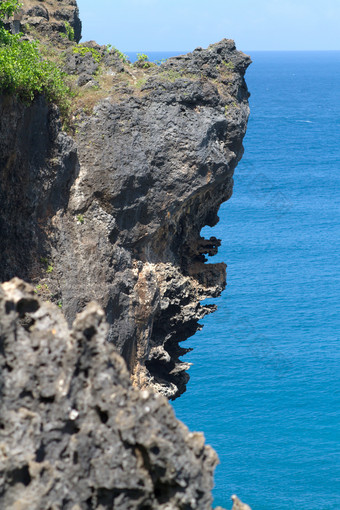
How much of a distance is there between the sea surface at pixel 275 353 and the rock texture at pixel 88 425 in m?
27.3

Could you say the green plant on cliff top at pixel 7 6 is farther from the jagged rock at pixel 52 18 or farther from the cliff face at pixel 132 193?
the jagged rock at pixel 52 18

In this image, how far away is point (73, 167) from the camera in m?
21.0

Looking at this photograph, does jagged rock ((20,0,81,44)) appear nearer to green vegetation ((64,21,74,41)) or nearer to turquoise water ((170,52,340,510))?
green vegetation ((64,21,74,41))

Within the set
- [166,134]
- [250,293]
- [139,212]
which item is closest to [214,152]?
[166,134]

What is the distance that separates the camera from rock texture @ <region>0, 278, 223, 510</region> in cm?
963

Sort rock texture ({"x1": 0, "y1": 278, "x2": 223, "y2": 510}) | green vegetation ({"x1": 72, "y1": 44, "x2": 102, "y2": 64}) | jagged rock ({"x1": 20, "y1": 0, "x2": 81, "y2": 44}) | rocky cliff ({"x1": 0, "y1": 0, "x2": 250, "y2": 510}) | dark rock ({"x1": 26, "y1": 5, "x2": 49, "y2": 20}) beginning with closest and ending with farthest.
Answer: rock texture ({"x1": 0, "y1": 278, "x2": 223, "y2": 510}), rocky cliff ({"x1": 0, "y1": 0, "x2": 250, "y2": 510}), green vegetation ({"x1": 72, "y1": 44, "x2": 102, "y2": 64}), jagged rock ({"x1": 20, "y1": 0, "x2": 81, "y2": 44}), dark rock ({"x1": 26, "y1": 5, "x2": 49, "y2": 20})

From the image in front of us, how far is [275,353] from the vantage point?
50.7 m

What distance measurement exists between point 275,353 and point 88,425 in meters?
42.0

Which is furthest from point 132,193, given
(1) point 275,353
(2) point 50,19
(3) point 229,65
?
(1) point 275,353

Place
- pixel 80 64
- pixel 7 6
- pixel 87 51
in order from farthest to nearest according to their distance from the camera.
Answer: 1. pixel 87 51
2. pixel 80 64
3. pixel 7 6

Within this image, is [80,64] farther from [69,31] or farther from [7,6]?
[69,31]

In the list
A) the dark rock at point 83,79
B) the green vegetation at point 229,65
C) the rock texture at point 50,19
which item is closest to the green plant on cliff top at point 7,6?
the rock texture at point 50,19

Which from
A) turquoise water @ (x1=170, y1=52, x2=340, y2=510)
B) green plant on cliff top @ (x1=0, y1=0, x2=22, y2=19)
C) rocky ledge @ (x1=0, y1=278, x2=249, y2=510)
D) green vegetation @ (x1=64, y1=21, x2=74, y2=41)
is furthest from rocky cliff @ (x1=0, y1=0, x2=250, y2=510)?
turquoise water @ (x1=170, y1=52, x2=340, y2=510)

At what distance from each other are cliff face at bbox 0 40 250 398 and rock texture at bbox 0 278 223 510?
377 inches
